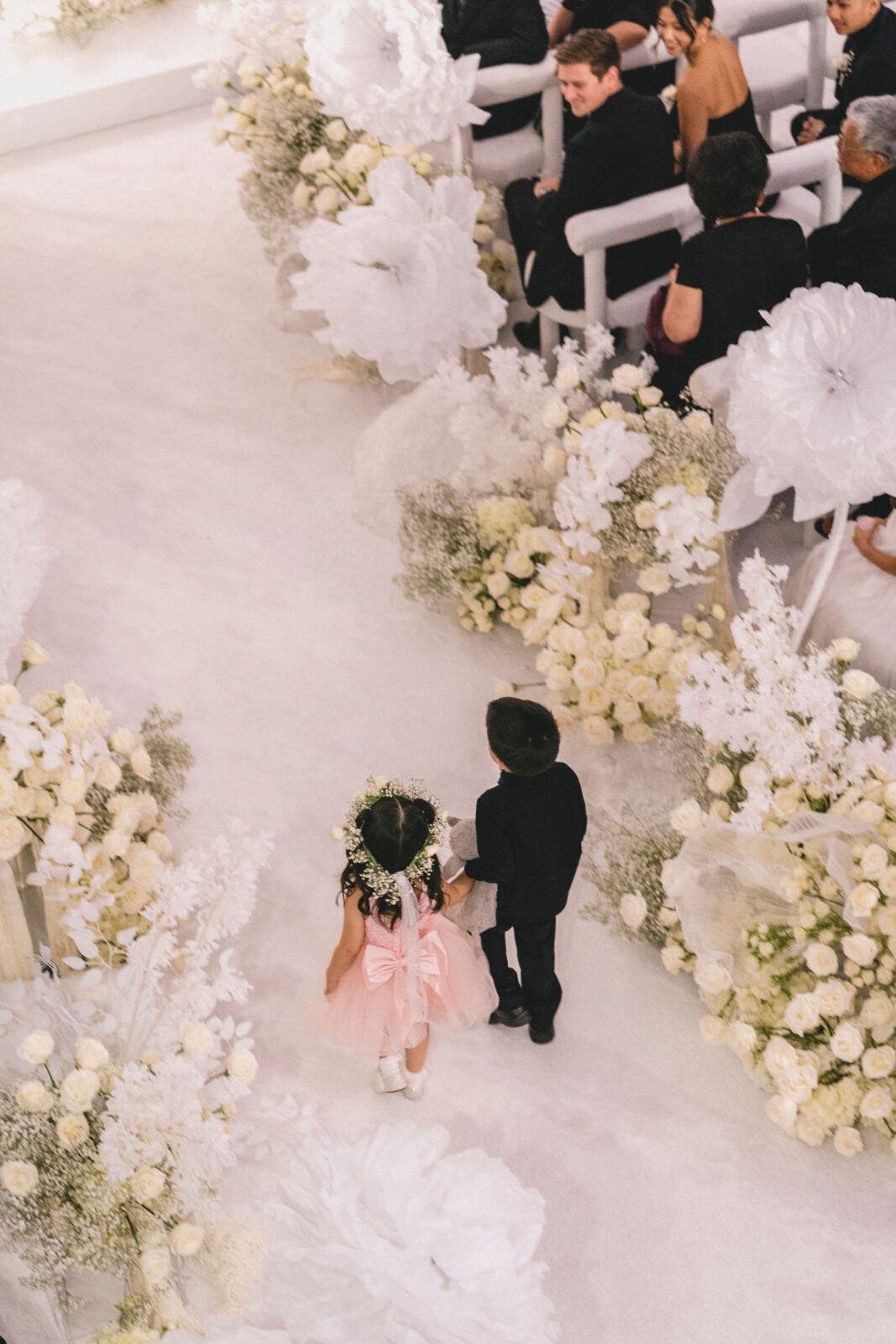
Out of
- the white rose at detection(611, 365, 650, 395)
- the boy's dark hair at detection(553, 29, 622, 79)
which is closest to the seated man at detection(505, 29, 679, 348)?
the boy's dark hair at detection(553, 29, 622, 79)

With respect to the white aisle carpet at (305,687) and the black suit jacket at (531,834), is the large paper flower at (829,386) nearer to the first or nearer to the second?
the black suit jacket at (531,834)

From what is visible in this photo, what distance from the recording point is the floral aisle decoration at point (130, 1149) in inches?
73.7

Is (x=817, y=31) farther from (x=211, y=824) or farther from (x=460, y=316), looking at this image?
(x=211, y=824)

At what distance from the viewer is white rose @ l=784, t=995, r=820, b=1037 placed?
2.13 meters

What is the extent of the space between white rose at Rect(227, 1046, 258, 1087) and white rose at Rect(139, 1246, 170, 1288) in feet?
0.89

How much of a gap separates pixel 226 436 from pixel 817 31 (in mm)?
2148

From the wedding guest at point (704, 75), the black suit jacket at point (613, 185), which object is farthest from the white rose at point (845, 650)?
the wedding guest at point (704, 75)

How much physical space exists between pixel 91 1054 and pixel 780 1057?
3.81 ft

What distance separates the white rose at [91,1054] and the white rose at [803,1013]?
1142 mm

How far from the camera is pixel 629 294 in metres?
3.29

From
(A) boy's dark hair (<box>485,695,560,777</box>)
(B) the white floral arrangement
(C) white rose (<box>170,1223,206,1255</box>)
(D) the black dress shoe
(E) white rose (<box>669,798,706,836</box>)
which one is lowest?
(D) the black dress shoe

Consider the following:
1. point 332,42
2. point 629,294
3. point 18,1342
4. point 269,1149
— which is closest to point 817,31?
Result: point 629,294

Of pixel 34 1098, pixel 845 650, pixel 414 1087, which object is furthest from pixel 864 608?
pixel 34 1098

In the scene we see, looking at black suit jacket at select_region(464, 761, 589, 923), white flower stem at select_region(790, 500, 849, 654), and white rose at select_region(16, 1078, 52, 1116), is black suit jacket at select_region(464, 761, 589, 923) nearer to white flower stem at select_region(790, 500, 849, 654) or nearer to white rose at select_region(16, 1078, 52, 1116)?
white flower stem at select_region(790, 500, 849, 654)
